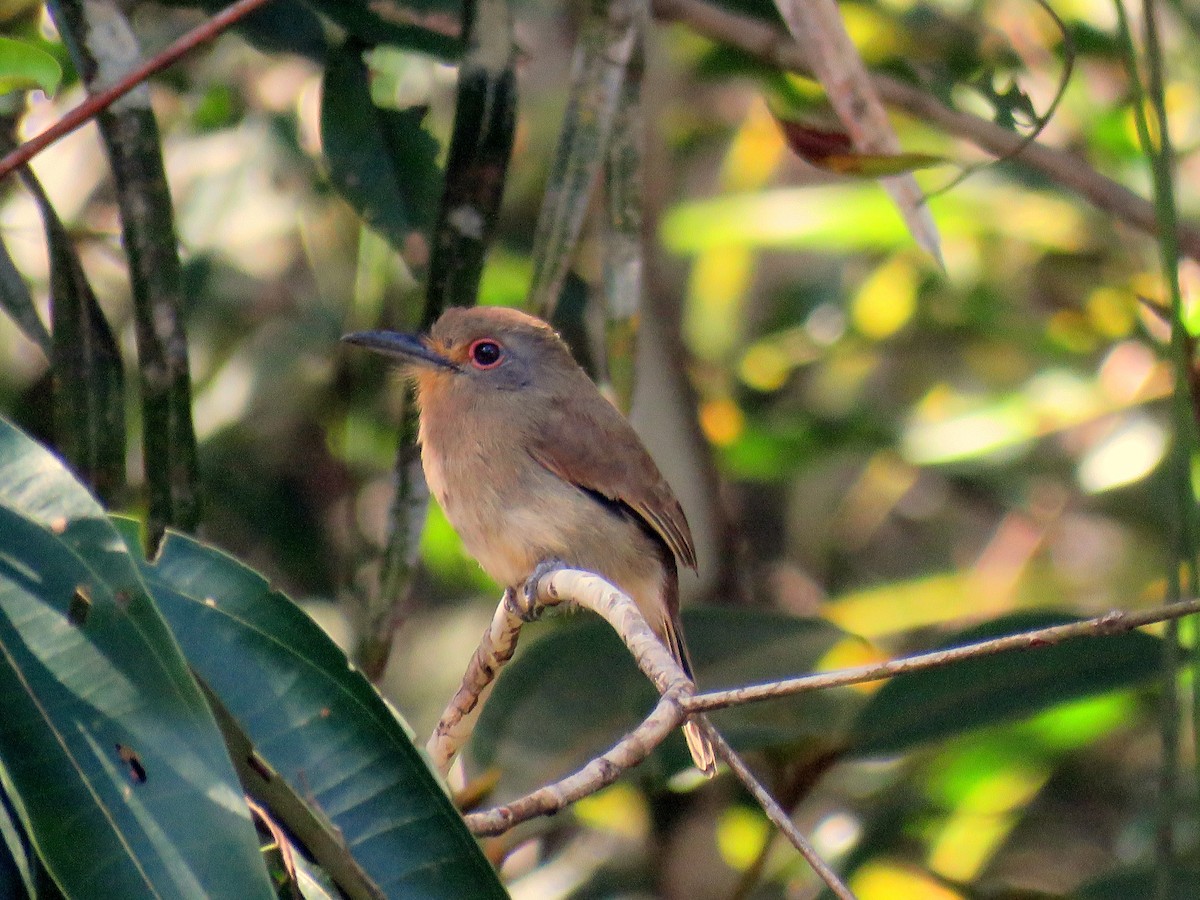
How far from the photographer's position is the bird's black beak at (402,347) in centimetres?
351

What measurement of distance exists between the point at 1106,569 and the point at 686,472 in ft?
6.13

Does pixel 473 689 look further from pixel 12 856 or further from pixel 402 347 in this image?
pixel 402 347

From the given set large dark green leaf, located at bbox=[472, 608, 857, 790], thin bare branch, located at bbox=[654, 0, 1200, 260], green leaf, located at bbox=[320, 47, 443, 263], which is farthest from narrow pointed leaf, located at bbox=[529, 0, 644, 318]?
large dark green leaf, located at bbox=[472, 608, 857, 790]

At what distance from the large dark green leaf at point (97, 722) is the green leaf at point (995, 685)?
202 cm

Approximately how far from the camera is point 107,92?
2.43 meters

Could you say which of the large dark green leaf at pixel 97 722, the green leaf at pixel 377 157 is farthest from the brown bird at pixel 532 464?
the large dark green leaf at pixel 97 722

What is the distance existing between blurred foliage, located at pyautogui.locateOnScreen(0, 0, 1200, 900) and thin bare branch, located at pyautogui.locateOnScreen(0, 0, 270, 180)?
1047mm

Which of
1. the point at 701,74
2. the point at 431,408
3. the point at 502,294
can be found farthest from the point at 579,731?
the point at 701,74

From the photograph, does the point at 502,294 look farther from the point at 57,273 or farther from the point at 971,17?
the point at 57,273

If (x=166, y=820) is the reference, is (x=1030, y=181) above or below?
above

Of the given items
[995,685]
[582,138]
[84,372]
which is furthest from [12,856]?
[995,685]

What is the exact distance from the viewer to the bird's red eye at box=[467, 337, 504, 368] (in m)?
3.81

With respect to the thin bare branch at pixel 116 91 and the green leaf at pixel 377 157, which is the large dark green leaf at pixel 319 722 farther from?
the green leaf at pixel 377 157

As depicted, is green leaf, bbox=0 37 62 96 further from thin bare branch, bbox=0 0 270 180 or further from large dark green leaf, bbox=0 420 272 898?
large dark green leaf, bbox=0 420 272 898
